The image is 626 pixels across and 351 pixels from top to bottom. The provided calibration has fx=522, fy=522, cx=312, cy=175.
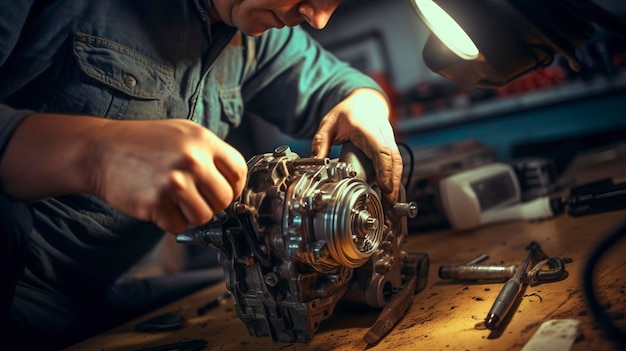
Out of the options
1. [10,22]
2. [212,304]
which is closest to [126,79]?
[10,22]

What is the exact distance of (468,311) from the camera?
4.15ft

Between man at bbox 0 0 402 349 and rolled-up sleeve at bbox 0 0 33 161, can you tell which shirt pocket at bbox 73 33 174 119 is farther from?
rolled-up sleeve at bbox 0 0 33 161

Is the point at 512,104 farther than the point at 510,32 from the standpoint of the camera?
Yes

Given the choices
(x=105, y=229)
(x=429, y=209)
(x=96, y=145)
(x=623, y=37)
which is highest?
(x=623, y=37)

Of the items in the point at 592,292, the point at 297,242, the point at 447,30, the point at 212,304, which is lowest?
the point at 212,304

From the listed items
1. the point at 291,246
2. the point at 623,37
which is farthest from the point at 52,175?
the point at 623,37

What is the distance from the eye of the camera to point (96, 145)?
3.26 ft

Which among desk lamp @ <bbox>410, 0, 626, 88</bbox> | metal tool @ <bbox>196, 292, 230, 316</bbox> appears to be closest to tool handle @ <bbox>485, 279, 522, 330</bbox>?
desk lamp @ <bbox>410, 0, 626, 88</bbox>

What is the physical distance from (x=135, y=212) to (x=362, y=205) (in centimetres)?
53

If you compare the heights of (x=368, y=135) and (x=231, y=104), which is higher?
(x=368, y=135)

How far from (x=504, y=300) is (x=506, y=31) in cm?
65

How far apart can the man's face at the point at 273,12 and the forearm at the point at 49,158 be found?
0.58 m

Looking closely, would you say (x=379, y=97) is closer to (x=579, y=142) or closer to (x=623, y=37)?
(x=623, y=37)

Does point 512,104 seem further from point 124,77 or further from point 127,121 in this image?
point 127,121
